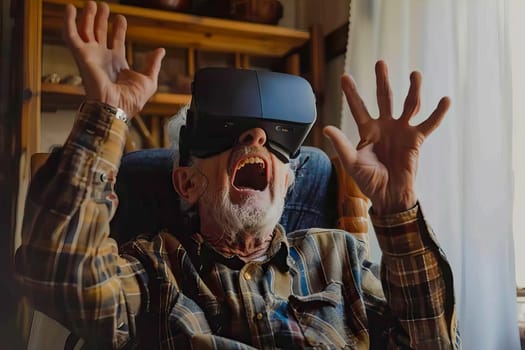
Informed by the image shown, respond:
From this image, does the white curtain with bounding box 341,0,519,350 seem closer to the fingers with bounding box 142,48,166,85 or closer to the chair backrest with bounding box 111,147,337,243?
the chair backrest with bounding box 111,147,337,243

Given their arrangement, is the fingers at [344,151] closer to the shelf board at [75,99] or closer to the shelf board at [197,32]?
the shelf board at [75,99]

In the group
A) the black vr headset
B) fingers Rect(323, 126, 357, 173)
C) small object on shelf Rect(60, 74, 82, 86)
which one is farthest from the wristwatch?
small object on shelf Rect(60, 74, 82, 86)

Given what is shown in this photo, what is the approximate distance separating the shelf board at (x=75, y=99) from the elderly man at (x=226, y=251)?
2.31ft

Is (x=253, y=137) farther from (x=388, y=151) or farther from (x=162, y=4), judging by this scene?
(x=162, y=4)

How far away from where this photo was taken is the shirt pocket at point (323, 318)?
0.92 meters

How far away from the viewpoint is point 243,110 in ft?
3.12

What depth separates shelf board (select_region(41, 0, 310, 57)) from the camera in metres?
1.66

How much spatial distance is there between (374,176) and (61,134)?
1.22 metres

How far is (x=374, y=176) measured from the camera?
2.80 ft

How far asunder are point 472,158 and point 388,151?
14.5 inches

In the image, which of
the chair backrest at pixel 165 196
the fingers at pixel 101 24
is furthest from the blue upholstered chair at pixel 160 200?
the fingers at pixel 101 24

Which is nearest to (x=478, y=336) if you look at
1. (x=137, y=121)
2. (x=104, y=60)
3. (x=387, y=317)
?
(x=387, y=317)

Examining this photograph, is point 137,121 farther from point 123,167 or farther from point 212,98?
point 212,98

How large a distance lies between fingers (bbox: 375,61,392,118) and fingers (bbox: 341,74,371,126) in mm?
26
